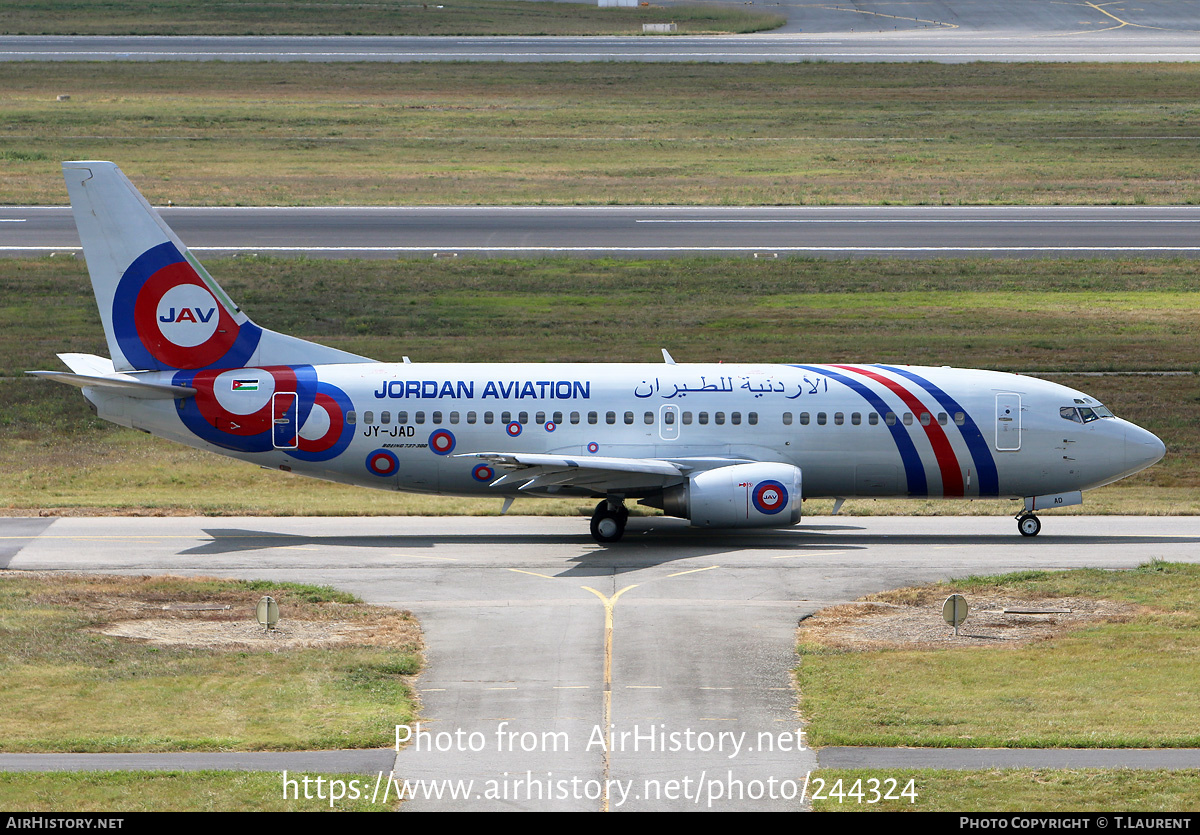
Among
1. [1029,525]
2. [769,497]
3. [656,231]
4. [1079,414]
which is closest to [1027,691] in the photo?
[769,497]

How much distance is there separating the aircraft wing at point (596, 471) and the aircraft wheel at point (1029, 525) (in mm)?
7429

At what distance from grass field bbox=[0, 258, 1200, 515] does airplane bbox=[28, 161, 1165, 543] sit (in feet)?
15.6

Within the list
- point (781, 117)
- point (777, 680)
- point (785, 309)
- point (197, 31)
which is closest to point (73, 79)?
point (197, 31)

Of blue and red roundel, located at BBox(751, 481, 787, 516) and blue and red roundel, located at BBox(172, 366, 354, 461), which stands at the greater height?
blue and red roundel, located at BBox(172, 366, 354, 461)

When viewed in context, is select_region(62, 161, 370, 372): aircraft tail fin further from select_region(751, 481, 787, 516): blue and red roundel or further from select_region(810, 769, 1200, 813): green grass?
select_region(810, 769, 1200, 813): green grass

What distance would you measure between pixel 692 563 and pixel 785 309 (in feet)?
94.0

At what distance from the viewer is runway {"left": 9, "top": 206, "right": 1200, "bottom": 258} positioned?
218 ft

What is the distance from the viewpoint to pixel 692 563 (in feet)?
106

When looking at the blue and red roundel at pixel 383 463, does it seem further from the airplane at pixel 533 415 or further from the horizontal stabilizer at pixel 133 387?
the horizontal stabilizer at pixel 133 387

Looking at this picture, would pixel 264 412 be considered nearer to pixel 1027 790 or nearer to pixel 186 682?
pixel 186 682

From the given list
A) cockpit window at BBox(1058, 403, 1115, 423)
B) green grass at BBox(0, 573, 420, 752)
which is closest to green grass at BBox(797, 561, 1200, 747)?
green grass at BBox(0, 573, 420, 752)

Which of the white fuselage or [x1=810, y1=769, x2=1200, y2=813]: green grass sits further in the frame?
the white fuselage

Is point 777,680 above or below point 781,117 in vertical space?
below
